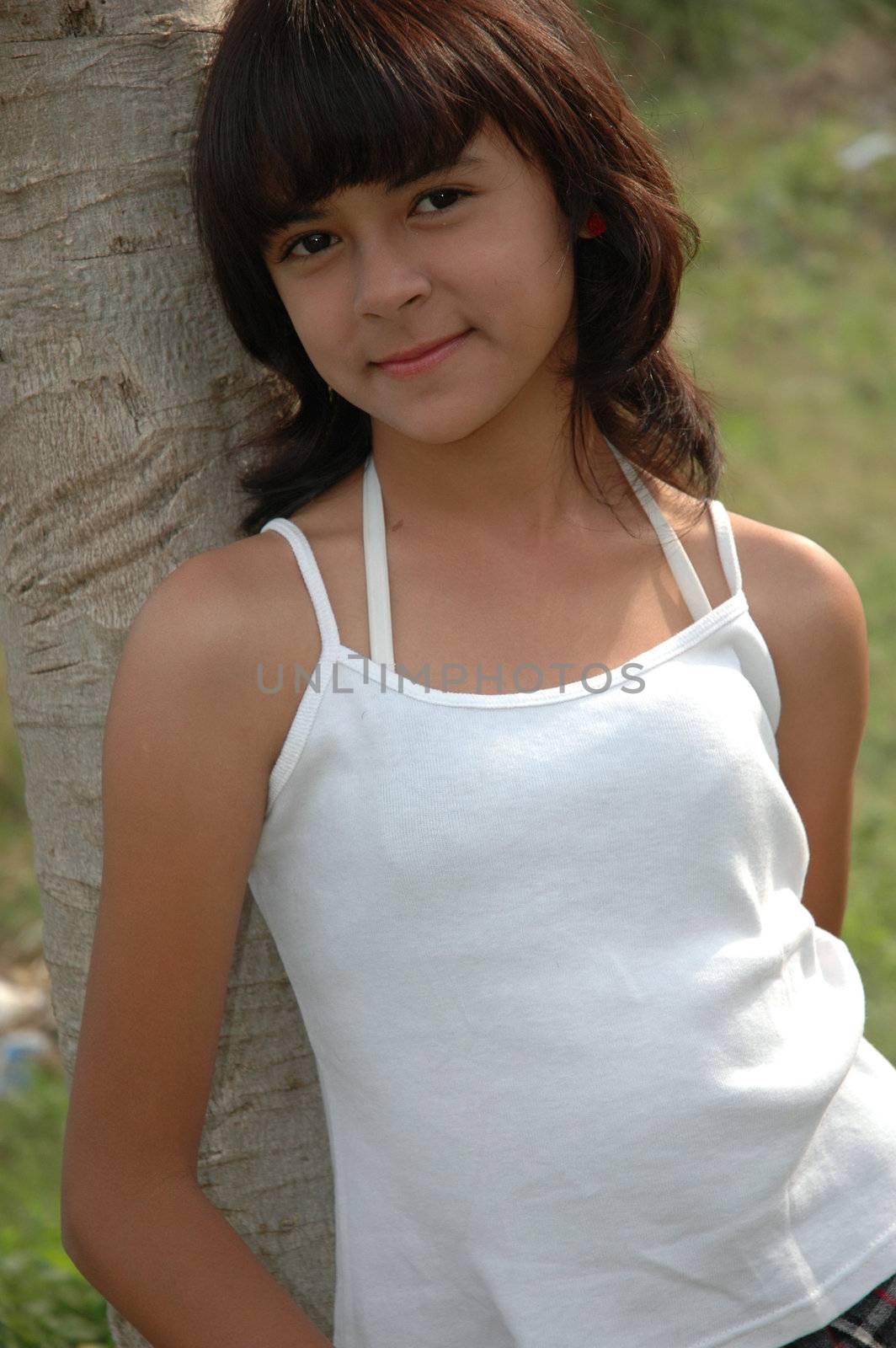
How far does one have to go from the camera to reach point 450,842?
1.36 metres

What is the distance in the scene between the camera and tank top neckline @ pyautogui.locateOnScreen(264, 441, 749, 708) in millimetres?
1390

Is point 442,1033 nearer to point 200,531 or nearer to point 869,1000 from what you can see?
point 200,531

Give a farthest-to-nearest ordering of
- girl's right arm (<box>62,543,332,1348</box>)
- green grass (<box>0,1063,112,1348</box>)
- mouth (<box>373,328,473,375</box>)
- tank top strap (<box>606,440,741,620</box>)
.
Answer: green grass (<box>0,1063,112,1348</box>)
tank top strap (<box>606,440,741,620</box>)
mouth (<box>373,328,473,375</box>)
girl's right arm (<box>62,543,332,1348</box>)

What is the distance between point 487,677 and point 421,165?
49cm

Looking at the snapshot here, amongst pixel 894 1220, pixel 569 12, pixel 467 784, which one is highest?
pixel 569 12

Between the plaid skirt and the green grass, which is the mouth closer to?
the plaid skirt

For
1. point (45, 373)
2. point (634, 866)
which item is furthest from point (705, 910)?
point (45, 373)

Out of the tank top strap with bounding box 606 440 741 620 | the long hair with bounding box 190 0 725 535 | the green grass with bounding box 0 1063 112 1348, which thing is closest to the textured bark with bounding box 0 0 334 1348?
the long hair with bounding box 190 0 725 535

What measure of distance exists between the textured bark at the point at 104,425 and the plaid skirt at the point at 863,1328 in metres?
0.62

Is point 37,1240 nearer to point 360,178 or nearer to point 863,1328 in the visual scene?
point 863,1328

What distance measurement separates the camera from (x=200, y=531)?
1.56 meters

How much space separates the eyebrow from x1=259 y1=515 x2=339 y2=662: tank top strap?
11.6 inches

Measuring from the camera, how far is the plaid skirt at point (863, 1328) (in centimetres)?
144

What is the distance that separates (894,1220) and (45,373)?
1.24 meters
